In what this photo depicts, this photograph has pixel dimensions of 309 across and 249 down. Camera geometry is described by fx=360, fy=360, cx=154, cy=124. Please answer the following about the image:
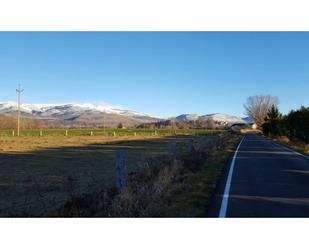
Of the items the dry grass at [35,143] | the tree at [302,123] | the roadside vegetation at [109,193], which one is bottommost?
the roadside vegetation at [109,193]

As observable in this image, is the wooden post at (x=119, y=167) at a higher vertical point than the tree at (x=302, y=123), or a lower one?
lower

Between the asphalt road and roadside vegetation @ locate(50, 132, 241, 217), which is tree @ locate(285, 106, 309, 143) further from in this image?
roadside vegetation @ locate(50, 132, 241, 217)

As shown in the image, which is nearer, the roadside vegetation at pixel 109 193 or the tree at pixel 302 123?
the roadside vegetation at pixel 109 193

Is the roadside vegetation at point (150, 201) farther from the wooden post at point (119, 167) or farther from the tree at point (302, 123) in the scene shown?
the tree at point (302, 123)

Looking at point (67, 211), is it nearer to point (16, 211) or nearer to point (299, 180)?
point (16, 211)

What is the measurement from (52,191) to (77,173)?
4.53 meters

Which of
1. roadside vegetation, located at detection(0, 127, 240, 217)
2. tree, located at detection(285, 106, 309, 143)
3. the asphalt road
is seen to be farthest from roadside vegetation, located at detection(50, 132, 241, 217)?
tree, located at detection(285, 106, 309, 143)

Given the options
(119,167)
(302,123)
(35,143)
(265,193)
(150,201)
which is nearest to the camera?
(150,201)

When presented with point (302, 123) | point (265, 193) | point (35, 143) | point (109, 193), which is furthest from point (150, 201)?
point (35, 143)

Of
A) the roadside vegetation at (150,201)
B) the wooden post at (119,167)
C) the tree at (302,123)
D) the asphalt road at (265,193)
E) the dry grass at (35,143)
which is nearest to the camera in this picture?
the roadside vegetation at (150,201)

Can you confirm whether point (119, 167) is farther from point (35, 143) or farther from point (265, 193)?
point (35, 143)

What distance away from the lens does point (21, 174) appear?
1555 cm

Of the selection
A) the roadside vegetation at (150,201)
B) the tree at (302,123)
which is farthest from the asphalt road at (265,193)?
the tree at (302,123)

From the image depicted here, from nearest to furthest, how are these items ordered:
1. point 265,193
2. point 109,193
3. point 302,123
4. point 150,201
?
Answer: point 150,201, point 109,193, point 265,193, point 302,123
